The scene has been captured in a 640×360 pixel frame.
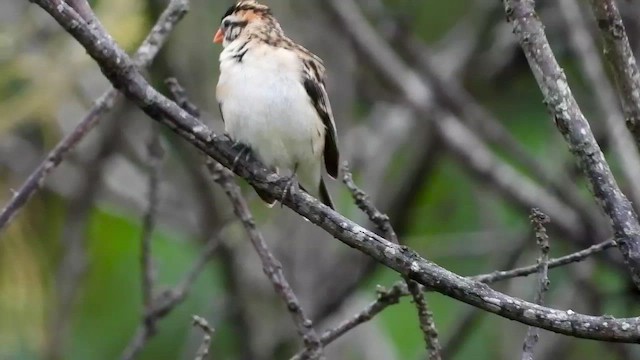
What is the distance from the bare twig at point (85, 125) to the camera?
10.3ft

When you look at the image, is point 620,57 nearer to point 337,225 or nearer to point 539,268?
point 539,268

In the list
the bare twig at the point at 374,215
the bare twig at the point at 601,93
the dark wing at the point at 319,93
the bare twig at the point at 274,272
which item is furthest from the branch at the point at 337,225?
the bare twig at the point at 601,93

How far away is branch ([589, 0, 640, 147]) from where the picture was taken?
2.48 m

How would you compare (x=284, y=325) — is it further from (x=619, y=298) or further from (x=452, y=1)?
(x=452, y=1)

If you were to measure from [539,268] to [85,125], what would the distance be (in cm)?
140

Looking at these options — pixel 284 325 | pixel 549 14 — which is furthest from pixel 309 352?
pixel 549 14

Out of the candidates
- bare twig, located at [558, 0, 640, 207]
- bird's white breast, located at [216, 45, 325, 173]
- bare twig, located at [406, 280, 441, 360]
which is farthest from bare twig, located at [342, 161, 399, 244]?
bare twig, located at [558, 0, 640, 207]

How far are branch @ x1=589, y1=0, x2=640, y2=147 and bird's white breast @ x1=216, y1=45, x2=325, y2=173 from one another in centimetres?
133

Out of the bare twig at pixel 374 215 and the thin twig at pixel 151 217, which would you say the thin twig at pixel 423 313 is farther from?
the thin twig at pixel 151 217

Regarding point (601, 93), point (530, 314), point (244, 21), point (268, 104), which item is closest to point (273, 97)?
point (268, 104)

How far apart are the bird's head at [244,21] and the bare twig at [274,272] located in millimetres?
619

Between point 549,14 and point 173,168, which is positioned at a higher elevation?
point 549,14

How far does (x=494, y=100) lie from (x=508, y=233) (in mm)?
1061

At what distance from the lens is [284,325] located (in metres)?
5.83
